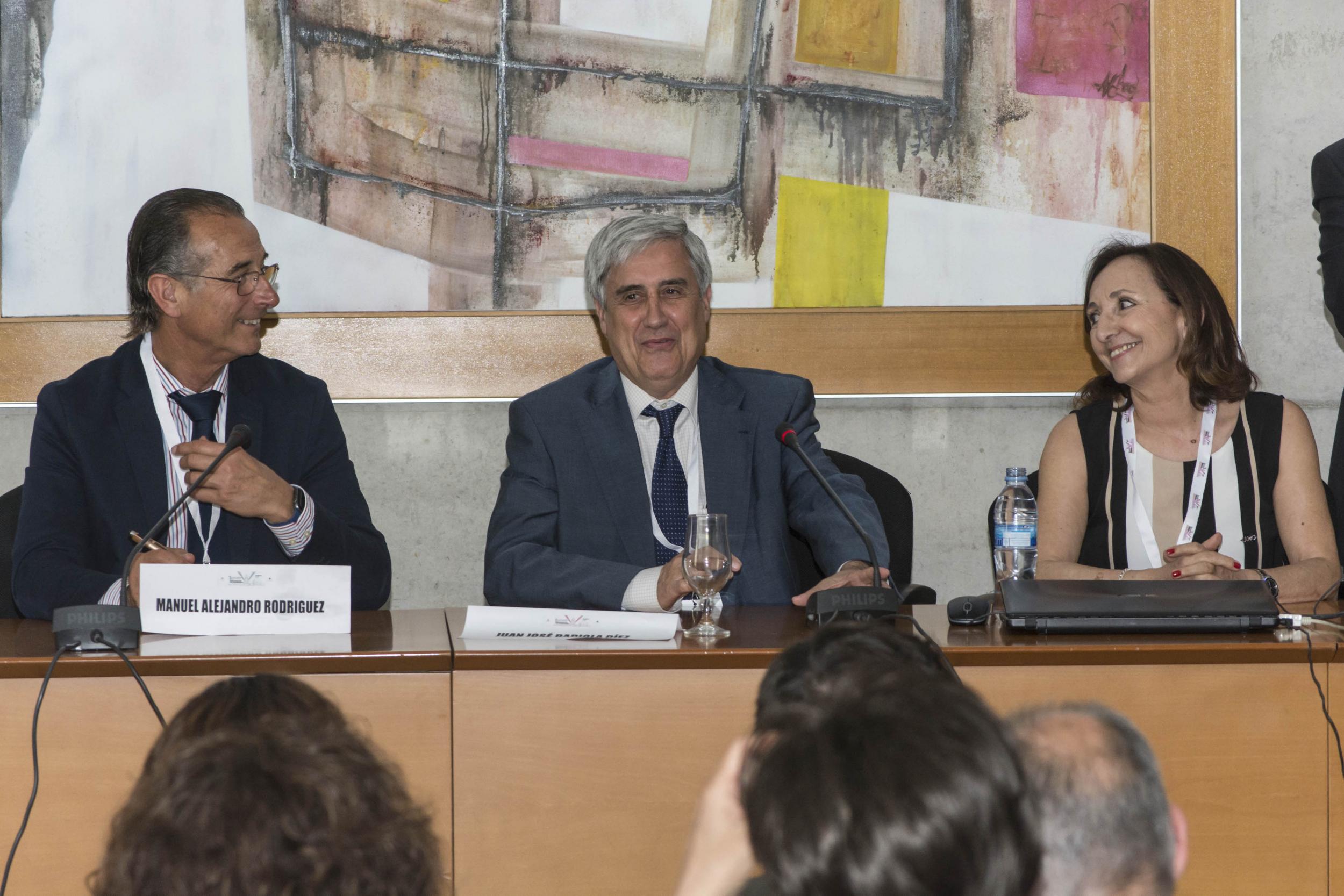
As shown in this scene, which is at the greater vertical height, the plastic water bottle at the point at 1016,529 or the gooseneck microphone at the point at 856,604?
the plastic water bottle at the point at 1016,529

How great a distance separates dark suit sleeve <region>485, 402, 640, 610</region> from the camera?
2346 mm

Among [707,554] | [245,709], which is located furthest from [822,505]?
[245,709]

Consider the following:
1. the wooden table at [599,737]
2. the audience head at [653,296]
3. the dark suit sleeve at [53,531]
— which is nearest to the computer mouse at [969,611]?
the wooden table at [599,737]

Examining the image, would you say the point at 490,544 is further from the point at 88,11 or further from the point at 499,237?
the point at 88,11

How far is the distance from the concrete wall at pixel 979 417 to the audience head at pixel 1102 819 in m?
2.59

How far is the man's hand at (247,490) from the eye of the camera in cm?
239

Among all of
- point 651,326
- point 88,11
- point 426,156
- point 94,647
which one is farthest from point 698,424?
point 88,11

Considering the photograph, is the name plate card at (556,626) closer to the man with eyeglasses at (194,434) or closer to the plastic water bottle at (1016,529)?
the man with eyeglasses at (194,434)

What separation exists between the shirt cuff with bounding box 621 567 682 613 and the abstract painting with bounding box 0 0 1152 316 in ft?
3.93

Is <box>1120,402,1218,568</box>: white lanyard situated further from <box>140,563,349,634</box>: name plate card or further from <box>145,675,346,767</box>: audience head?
<box>145,675,346,767</box>: audience head

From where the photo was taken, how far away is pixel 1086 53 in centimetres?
332

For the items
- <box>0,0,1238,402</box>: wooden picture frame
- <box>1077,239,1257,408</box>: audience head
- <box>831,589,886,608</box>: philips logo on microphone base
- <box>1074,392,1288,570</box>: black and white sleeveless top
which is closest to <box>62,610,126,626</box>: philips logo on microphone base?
<box>831,589,886,608</box>: philips logo on microphone base

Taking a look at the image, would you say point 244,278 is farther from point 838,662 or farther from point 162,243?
point 838,662

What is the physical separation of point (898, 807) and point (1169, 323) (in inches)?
93.0
